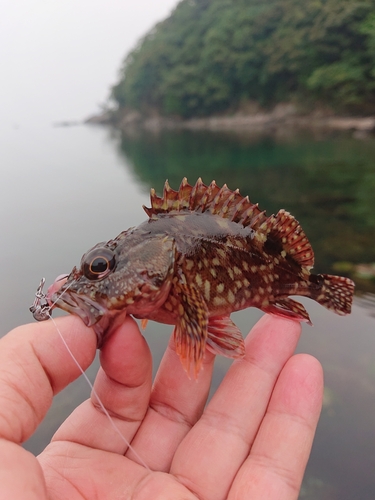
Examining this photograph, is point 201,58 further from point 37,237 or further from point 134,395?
point 134,395

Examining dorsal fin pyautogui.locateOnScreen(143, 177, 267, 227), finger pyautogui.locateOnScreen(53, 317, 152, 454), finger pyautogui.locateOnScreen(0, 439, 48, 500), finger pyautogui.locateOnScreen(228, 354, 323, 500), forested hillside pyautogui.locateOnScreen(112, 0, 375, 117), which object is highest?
forested hillside pyautogui.locateOnScreen(112, 0, 375, 117)

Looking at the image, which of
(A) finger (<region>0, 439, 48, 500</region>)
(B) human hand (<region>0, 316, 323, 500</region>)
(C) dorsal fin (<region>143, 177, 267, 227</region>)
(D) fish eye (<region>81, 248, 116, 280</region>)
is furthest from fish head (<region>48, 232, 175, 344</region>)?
(A) finger (<region>0, 439, 48, 500</region>)

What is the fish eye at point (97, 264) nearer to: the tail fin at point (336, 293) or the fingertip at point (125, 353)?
the fingertip at point (125, 353)

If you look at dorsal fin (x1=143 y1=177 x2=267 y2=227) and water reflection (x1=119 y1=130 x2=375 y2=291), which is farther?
water reflection (x1=119 y1=130 x2=375 y2=291)

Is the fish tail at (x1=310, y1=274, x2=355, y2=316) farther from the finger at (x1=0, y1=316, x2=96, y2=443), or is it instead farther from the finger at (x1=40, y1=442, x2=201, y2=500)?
the finger at (x1=0, y1=316, x2=96, y2=443)

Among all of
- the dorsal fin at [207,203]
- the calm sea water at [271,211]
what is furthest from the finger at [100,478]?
the calm sea water at [271,211]
